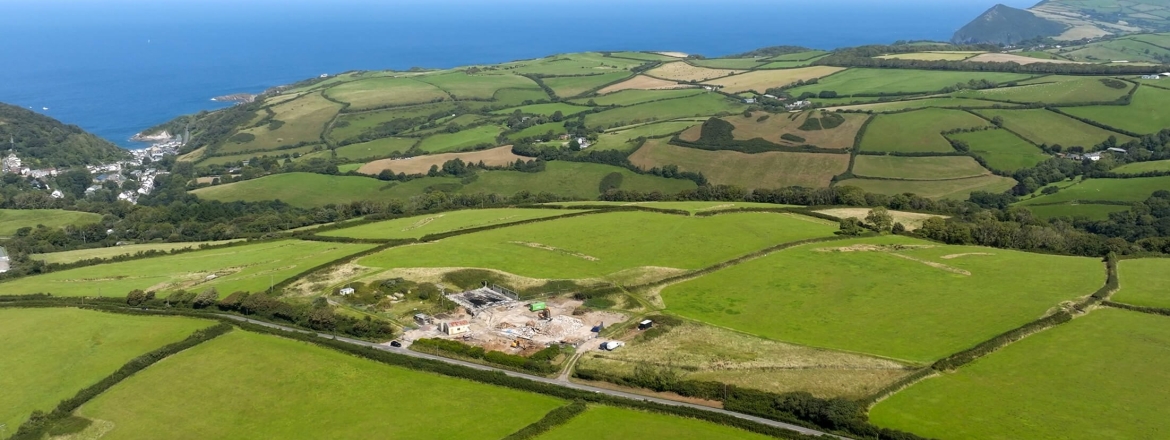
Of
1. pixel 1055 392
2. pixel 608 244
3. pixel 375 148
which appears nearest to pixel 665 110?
pixel 375 148

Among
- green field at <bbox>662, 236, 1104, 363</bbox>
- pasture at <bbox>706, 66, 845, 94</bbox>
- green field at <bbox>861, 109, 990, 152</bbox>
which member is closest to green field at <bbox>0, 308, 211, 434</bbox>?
green field at <bbox>662, 236, 1104, 363</bbox>

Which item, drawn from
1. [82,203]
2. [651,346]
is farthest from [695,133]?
[82,203]

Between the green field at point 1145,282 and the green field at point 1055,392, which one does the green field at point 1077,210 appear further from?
the green field at point 1055,392

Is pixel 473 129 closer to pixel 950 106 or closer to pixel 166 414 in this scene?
pixel 950 106

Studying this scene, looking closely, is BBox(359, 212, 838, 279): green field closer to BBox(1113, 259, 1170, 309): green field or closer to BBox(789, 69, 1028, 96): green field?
BBox(1113, 259, 1170, 309): green field

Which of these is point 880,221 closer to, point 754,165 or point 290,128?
point 754,165
